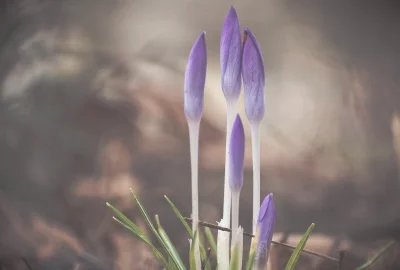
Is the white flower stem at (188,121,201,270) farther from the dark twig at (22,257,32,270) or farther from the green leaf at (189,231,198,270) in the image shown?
the dark twig at (22,257,32,270)

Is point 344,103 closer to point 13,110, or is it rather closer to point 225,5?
point 225,5

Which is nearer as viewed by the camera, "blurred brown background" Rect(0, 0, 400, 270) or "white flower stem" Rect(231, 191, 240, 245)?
"white flower stem" Rect(231, 191, 240, 245)

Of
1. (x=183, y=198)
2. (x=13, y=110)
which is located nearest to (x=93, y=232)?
(x=183, y=198)

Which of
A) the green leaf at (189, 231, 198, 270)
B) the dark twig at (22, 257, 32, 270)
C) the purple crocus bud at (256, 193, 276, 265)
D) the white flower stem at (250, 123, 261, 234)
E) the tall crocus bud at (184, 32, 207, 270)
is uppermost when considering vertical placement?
the tall crocus bud at (184, 32, 207, 270)

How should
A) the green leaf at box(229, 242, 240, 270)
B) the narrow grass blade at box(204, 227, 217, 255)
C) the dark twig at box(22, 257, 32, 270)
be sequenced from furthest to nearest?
the dark twig at box(22, 257, 32, 270)
the narrow grass blade at box(204, 227, 217, 255)
the green leaf at box(229, 242, 240, 270)

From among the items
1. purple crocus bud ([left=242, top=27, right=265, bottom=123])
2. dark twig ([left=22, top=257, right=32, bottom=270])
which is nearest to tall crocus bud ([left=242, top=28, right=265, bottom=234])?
purple crocus bud ([left=242, top=27, right=265, bottom=123])

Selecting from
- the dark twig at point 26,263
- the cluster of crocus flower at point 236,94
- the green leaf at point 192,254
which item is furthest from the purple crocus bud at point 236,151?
the dark twig at point 26,263

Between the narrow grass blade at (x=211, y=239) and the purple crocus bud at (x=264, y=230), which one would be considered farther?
the narrow grass blade at (x=211, y=239)

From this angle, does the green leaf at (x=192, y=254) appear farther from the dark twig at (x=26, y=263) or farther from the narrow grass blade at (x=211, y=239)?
the dark twig at (x=26, y=263)
